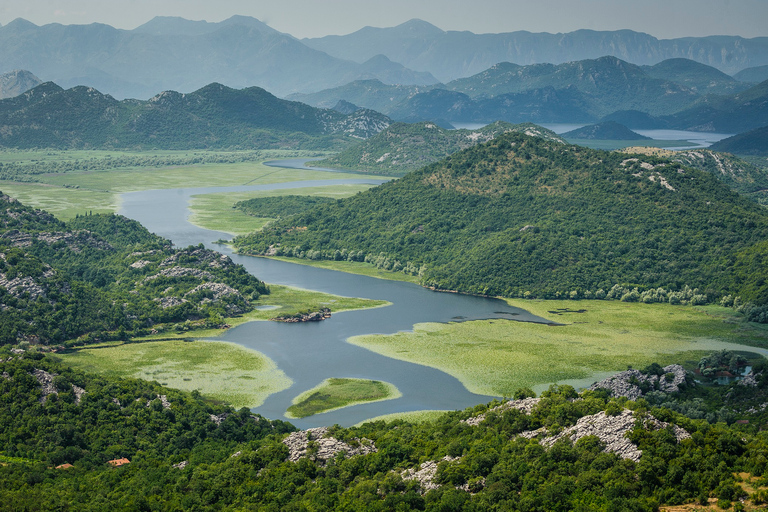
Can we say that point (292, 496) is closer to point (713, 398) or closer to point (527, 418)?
point (527, 418)

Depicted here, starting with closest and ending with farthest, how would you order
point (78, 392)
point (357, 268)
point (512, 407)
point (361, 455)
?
point (361, 455) < point (512, 407) < point (78, 392) < point (357, 268)

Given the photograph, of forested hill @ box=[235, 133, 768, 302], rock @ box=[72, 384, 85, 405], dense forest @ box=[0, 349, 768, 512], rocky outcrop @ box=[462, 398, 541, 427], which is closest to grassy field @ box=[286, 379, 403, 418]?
dense forest @ box=[0, 349, 768, 512]

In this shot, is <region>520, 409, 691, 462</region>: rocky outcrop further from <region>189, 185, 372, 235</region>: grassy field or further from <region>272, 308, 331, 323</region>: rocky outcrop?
<region>189, 185, 372, 235</region>: grassy field

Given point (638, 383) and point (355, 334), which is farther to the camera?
point (355, 334)

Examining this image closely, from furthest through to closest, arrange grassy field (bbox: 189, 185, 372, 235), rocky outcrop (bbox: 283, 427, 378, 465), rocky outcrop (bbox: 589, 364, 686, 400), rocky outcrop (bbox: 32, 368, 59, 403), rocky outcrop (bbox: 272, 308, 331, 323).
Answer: grassy field (bbox: 189, 185, 372, 235)
rocky outcrop (bbox: 272, 308, 331, 323)
rocky outcrop (bbox: 589, 364, 686, 400)
rocky outcrop (bbox: 32, 368, 59, 403)
rocky outcrop (bbox: 283, 427, 378, 465)

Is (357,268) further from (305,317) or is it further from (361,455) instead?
(361,455)

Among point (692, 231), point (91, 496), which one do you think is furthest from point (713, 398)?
point (692, 231)

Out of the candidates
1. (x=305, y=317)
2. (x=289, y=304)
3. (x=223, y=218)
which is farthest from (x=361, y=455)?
(x=223, y=218)
